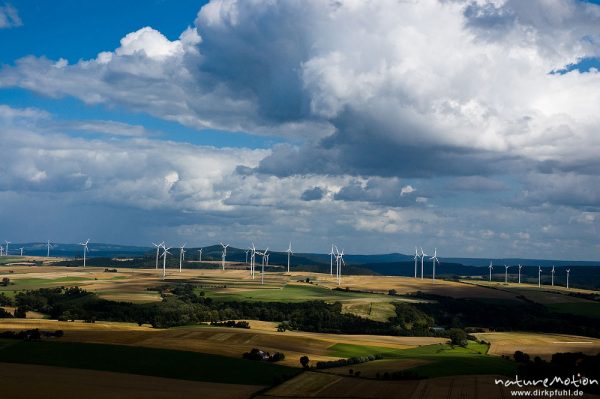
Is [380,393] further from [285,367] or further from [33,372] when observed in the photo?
[33,372]

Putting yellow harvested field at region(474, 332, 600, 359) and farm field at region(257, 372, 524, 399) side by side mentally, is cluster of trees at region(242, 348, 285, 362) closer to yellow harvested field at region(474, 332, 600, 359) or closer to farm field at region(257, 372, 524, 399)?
farm field at region(257, 372, 524, 399)

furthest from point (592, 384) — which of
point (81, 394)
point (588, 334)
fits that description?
point (588, 334)

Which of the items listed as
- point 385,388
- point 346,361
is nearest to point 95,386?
point 385,388

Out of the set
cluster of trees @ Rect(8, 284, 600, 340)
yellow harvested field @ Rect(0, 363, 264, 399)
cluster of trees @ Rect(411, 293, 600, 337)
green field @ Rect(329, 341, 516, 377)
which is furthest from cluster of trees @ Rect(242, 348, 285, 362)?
cluster of trees @ Rect(411, 293, 600, 337)

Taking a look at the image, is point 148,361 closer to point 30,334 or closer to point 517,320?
point 30,334

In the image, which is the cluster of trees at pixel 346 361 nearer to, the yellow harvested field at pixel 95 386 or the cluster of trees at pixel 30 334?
the yellow harvested field at pixel 95 386

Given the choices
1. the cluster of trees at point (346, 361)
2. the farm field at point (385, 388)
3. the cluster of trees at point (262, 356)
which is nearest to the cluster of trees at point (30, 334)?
the cluster of trees at point (262, 356)
